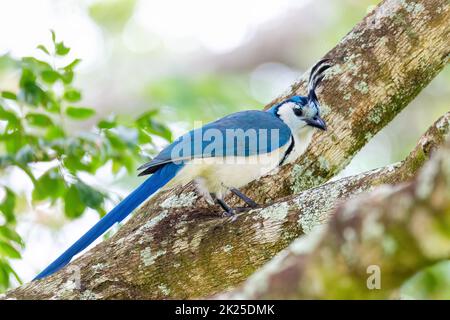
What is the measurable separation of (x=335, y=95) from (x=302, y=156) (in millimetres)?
321

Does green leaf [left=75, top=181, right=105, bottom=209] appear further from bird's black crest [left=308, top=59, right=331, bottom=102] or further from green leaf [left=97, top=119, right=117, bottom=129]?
bird's black crest [left=308, top=59, right=331, bottom=102]

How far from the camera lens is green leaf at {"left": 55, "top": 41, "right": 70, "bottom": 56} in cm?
292

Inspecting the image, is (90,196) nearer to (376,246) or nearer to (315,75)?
(315,75)

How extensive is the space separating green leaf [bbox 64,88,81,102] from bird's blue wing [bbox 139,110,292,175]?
41 centimetres

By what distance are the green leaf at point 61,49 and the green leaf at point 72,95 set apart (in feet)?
0.53

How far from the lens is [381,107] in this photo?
3.16 m

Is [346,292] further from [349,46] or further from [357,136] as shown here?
[349,46]

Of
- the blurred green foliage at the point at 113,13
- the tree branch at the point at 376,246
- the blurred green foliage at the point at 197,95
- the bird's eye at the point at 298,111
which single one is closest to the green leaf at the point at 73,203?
the bird's eye at the point at 298,111

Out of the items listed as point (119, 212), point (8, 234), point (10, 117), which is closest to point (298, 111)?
point (119, 212)

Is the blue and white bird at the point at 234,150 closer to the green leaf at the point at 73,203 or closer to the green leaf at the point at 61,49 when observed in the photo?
the green leaf at the point at 73,203

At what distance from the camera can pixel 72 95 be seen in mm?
3018
